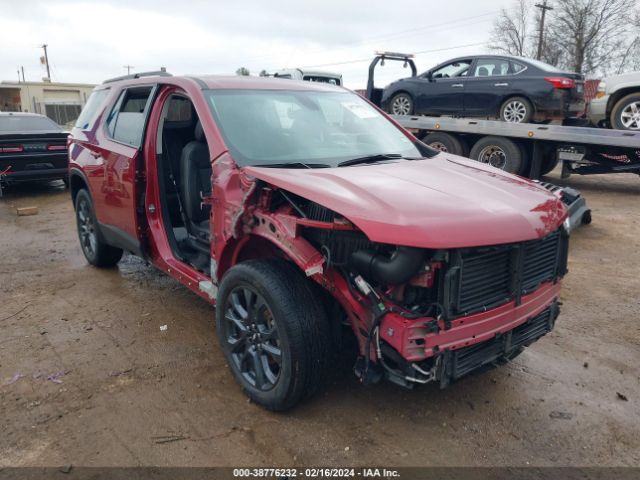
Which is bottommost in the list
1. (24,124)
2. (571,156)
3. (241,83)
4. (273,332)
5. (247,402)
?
(247,402)

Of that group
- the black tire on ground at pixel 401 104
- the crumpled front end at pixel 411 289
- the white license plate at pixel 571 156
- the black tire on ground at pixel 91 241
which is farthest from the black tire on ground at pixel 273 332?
the black tire on ground at pixel 401 104

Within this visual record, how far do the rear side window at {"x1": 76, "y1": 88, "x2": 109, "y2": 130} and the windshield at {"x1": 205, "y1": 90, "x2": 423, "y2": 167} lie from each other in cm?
204

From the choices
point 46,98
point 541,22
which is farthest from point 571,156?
point 46,98

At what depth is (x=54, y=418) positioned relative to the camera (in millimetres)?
2932

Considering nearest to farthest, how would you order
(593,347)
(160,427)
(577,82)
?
1. (160,427)
2. (593,347)
3. (577,82)

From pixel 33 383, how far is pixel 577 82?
10.0 m

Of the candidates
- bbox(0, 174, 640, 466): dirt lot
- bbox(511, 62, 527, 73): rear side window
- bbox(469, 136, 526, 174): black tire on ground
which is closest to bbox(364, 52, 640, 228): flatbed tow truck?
bbox(469, 136, 526, 174): black tire on ground

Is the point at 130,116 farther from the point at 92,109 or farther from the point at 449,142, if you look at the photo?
the point at 449,142

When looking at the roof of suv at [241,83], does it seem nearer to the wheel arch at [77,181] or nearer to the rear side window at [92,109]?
the rear side window at [92,109]

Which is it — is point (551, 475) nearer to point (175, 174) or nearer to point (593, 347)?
point (593, 347)

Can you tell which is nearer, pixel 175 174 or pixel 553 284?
pixel 553 284

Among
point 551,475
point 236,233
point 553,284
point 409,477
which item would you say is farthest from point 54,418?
Result: point 553,284

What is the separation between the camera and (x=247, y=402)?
10.1ft

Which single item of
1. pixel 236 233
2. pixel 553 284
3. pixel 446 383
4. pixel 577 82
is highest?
pixel 577 82
